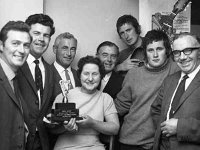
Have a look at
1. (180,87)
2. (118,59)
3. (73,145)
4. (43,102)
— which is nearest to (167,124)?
(180,87)

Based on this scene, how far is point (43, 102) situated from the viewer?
305 cm

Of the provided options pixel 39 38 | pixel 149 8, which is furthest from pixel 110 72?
pixel 149 8

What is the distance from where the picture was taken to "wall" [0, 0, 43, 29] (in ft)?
12.9

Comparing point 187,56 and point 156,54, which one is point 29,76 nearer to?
point 156,54

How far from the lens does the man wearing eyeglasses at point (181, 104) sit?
105 inches

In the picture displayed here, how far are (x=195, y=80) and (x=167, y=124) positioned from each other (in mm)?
404

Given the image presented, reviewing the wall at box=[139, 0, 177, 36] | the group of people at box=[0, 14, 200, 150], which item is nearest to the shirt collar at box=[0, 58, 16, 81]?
the group of people at box=[0, 14, 200, 150]

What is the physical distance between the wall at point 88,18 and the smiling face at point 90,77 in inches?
46.8

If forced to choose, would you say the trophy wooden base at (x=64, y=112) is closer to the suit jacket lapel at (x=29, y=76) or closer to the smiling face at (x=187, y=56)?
the suit jacket lapel at (x=29, y=76)

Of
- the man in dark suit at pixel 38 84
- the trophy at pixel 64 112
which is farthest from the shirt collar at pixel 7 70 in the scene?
the trophy at pixel 64 112

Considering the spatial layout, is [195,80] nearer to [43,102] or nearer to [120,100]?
[120,100]

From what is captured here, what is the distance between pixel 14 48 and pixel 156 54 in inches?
50.3

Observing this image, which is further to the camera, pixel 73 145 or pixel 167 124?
pixel 73 145

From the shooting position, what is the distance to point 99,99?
3236mm
